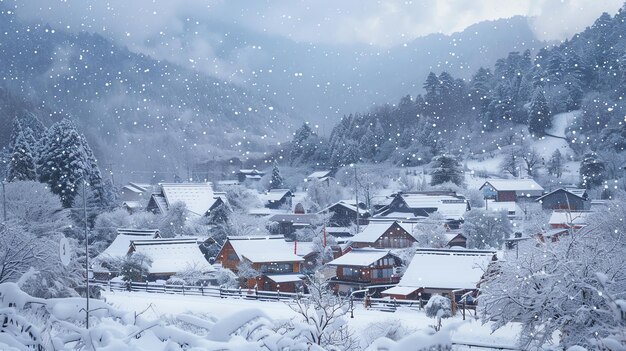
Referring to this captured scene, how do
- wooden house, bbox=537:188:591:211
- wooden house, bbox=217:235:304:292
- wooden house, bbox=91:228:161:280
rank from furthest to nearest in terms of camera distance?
1. wooden house, bbox=537:188:591:211
2. wooden house, bbox=217:235:304:292
3. wooden house, bbox=91:228:161:280

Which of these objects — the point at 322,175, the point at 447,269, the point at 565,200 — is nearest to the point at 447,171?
the point at 565,200

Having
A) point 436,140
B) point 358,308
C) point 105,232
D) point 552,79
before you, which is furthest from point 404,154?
point 358,308

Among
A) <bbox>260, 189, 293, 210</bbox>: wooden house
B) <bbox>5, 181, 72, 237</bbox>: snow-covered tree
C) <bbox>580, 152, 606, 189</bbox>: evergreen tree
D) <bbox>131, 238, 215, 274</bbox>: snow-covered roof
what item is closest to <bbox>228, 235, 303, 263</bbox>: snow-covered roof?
<bbox>131, 238, 215, 274</bbox>: snow-covered roof

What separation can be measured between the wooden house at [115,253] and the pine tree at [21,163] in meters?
6.00

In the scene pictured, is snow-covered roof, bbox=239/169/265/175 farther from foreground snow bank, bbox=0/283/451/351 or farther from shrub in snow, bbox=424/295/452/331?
foreground snow bank, bbox=0/283/451/351

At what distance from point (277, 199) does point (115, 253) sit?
84.8 feet

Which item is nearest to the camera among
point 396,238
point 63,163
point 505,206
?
point 63,163

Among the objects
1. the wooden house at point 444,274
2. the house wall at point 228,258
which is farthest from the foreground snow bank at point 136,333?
the house wall at point 228,258

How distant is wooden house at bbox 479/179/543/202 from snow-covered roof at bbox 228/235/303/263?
23.1m

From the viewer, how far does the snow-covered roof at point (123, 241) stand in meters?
28.7

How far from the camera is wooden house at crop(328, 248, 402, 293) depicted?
2700 cm

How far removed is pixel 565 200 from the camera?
38406 mm

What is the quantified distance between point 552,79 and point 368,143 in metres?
26.6

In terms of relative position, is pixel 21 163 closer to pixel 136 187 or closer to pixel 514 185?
pixel 136 187
